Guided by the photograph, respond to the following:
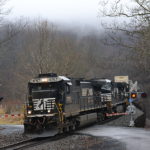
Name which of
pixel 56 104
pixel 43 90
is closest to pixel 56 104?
pixel 56 104

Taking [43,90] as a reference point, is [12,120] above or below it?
below

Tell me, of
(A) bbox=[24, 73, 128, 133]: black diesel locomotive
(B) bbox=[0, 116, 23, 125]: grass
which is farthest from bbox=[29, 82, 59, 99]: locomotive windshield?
(B) bbox=[0, 116, 23, 125]: grass

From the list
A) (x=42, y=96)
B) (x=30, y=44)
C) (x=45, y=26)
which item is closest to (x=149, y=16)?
(x=42, y=96)

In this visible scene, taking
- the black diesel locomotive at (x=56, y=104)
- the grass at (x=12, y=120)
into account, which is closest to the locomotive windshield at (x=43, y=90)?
the black diesel locomotive at (x=56, y=104)

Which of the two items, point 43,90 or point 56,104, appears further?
point 43,90

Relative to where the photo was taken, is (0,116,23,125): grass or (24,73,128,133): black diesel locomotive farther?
(0,116,23,125): grass

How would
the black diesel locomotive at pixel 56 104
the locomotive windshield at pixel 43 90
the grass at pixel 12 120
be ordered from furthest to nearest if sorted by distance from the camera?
the grass at pixel 12 120 → the locomotive windshield at pixel 43 90 → the black diesel locomotive at pixel 56 104

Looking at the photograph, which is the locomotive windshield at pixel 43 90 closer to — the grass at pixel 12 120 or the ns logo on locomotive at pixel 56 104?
the ns logo on locomotive at pixel 56 104

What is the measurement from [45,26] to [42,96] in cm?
1388

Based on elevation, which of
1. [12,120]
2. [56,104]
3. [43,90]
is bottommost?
[12,120]

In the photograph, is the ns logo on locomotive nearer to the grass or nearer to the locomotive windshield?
the locomotive windshield

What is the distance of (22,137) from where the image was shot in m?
16.4

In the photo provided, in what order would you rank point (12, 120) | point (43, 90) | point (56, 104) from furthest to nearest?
point (12, 120) < point (43, 90) < point (56, 104)

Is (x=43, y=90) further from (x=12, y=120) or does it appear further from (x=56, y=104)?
(x=12, y=120)
